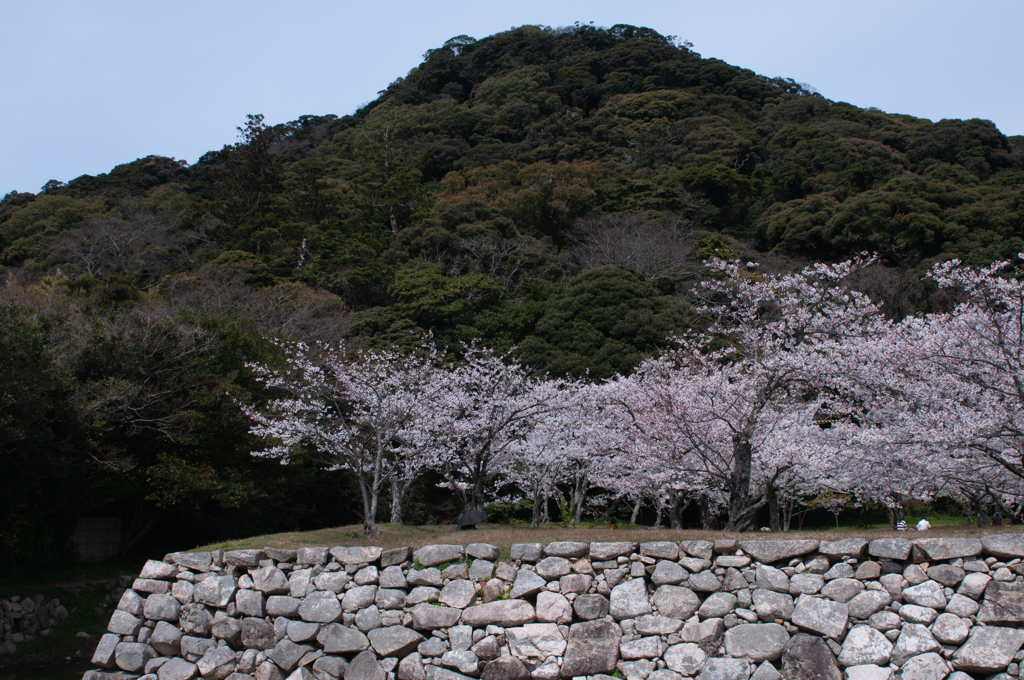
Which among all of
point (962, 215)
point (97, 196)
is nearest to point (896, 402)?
point (962, 215)

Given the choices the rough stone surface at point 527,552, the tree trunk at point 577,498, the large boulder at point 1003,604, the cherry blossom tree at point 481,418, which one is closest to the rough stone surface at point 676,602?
the rough stone surface at point 527,552

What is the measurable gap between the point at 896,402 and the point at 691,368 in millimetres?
3772

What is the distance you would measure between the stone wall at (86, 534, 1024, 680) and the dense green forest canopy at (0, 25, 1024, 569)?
466 cm

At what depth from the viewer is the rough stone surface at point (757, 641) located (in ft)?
22.1

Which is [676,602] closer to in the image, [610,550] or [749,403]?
[610,550]

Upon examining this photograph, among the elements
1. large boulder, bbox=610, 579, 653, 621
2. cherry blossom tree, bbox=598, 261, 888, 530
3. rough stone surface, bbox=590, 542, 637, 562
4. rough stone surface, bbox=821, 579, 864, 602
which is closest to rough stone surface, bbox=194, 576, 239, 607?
rough stone surface, bbox=590, 542, 637, 562

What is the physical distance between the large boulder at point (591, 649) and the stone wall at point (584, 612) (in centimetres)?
2

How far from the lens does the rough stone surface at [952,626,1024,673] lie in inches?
238

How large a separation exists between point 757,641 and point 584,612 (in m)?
1.74

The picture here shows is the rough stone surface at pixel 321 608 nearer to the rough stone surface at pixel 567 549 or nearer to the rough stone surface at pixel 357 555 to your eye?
the rough stone surface at pixel 357 555

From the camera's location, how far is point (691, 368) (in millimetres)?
14359

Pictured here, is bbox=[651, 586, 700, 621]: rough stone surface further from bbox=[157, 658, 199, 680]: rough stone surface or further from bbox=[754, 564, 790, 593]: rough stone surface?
bbox=[157, 658, 199, 680]: rough stone surface

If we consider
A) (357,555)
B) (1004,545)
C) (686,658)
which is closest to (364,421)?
(357,555)

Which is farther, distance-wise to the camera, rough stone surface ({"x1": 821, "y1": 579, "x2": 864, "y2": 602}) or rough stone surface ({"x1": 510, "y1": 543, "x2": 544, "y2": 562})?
rough stone surface ({"x1": 510, "y1": 543, "x2": 544, "y2": 562})
